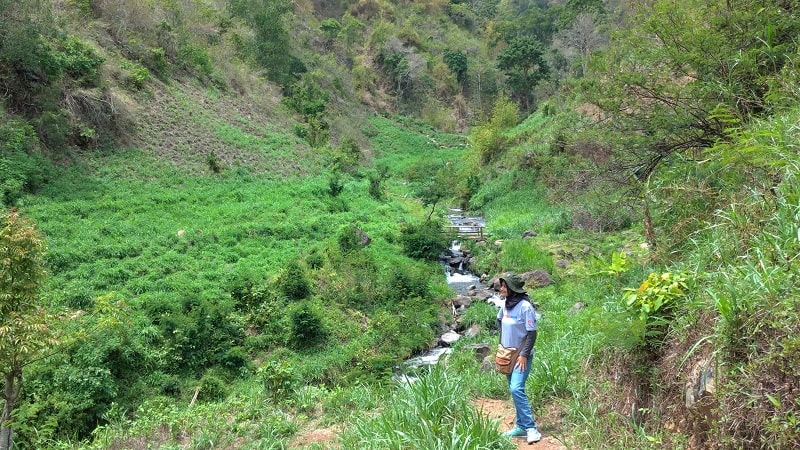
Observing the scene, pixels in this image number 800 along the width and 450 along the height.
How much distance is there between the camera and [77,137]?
1809 centimetres

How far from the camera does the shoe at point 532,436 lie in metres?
4.93

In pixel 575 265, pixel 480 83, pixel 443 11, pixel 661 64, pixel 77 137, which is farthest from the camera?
pixel 443 11

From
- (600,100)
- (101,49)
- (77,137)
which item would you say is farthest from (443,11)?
(600,100)

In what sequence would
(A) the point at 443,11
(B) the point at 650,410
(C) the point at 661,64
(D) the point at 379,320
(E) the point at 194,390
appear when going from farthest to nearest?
1. (A) the point at 443,11
2. (D) the point at 379,320
3. (E) the point at 194,390
4. (C) the point at 661,64
5. (B) the point at 650,410

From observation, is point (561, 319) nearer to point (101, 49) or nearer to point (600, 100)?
point (600, 100)

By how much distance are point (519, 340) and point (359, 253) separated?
12024 mm

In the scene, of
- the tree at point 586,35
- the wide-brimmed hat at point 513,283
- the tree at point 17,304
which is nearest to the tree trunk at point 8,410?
the tree at point 17,304

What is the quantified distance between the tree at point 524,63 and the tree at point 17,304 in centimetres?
4938

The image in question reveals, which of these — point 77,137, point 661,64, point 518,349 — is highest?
point 661,64

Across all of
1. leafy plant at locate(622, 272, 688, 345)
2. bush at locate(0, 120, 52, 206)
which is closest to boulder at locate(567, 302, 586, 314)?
leafy plant at locate(622, 272, 688, 345)

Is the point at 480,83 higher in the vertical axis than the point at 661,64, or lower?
lower

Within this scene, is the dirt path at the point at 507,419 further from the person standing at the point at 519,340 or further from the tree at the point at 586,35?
the tree at the point at 586,35

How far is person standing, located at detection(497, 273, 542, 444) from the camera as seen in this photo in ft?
16.4

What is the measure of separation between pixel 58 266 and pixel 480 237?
1485 centimetres
